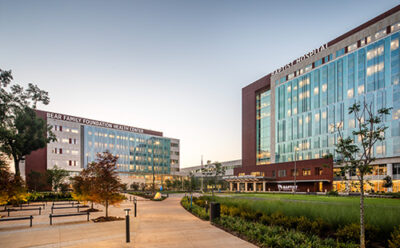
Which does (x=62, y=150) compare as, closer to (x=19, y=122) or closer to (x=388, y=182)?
(x=19, y=122)

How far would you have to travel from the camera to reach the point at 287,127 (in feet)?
276

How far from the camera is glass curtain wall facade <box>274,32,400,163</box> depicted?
56344 millimetres

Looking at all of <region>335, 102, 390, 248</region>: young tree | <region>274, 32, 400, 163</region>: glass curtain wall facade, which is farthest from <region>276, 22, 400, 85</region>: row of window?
<region>335, 102, 390, 248</region>: young tree

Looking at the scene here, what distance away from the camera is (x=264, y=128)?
3757 inches

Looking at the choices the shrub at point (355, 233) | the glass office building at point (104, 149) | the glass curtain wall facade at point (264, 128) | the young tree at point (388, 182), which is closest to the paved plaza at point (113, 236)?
the shrub at point (355, 233)

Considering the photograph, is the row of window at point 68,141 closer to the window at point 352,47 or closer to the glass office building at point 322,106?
the glass office building at point 322,106

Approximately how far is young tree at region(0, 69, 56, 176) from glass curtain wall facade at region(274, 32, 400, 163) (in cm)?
4875

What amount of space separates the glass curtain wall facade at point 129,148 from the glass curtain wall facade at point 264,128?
4046cm

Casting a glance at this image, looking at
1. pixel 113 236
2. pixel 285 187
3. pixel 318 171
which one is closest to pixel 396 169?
pixel 318 171

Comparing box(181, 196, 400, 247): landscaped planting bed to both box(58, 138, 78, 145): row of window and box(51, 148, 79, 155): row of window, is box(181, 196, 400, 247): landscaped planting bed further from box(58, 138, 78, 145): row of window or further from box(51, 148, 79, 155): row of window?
box(58, 138, 78, 145): row of window

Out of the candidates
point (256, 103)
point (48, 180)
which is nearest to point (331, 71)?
point (256, 103)

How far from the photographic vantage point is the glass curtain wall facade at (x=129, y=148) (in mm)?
103875

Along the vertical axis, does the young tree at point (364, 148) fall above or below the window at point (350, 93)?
below

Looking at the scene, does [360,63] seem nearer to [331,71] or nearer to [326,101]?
[331,71]
